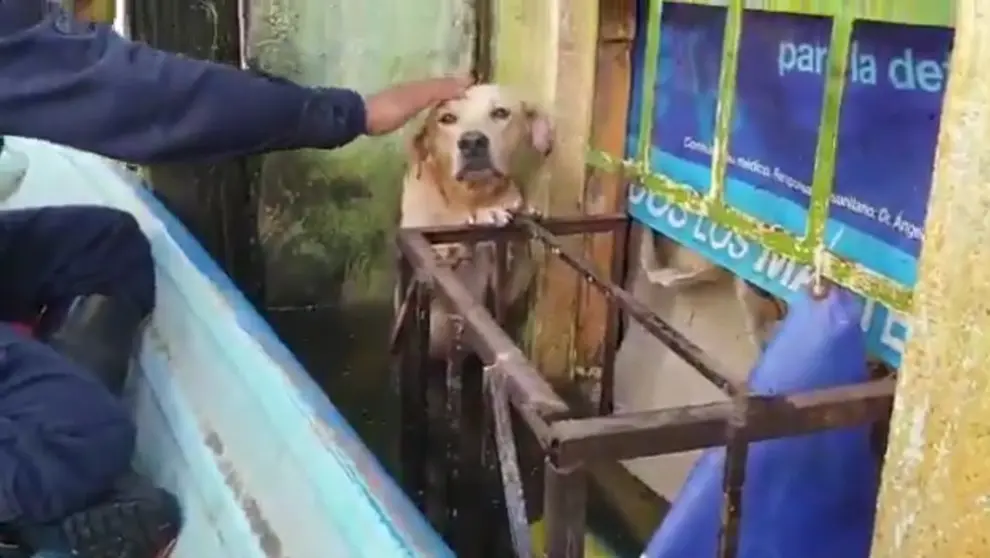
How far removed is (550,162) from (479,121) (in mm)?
121

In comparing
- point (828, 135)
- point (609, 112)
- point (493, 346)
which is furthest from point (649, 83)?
point (493, 346)

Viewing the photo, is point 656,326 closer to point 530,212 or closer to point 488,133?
point 530,212

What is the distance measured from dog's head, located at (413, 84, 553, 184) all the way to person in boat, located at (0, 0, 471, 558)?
331 mm

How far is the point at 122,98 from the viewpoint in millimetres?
1123

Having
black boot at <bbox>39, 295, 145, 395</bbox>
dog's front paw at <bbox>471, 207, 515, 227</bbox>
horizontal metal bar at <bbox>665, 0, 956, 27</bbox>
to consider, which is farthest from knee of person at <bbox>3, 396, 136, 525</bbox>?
horizontal metal bar at <bbox>665, 0, 956, 27</bbox>

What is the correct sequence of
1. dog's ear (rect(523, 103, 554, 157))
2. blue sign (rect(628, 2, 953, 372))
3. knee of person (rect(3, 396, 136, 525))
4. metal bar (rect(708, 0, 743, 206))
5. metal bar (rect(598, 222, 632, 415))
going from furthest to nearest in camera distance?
1. dog's ear (rect(523, 103, 554, 157))
2. metal bar (rect(598, 222, 632, 415))
3. metal bar (rect(708, 0, 743, 206))
4. knee of person (rect(3, 396, 136, 525))
5. blue sign (rect(628, 2, 953, 372))

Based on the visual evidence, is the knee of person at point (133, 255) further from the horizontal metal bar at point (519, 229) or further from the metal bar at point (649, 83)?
the metal bar at point (649, 83)

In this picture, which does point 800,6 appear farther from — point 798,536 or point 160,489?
point 160,489

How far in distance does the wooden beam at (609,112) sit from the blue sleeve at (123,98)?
21.5 inches

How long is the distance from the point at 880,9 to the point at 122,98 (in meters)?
0.72

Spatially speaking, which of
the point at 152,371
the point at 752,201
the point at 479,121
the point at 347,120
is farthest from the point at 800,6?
the point at 152,371

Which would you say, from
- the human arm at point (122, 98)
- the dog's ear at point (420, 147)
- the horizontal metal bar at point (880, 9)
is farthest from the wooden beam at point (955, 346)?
the dog's ear at point (420, 147)

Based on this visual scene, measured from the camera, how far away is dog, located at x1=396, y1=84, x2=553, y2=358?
1658mm

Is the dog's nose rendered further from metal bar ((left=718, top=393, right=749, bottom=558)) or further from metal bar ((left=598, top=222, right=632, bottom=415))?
metal bar ((left=718, top=393, right=749, bottom=558))
